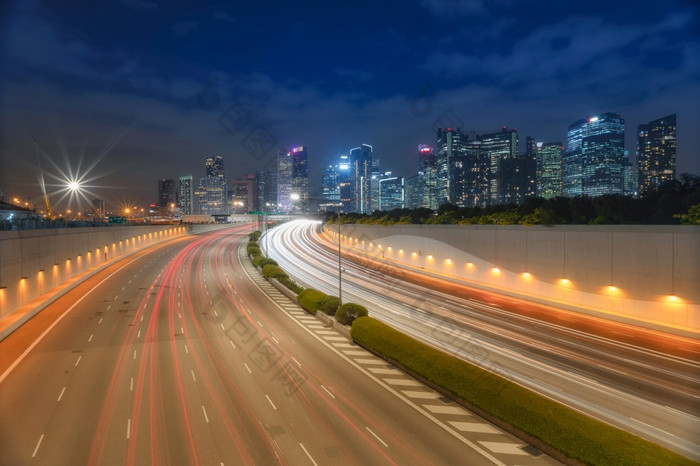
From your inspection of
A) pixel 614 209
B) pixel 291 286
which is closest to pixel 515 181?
pixel 614 209

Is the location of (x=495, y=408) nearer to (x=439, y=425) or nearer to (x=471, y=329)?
(x=439, y=425)

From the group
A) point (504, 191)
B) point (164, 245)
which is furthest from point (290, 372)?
point (504, 191)

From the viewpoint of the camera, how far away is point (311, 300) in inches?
1249

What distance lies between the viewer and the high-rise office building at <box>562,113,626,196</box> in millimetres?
181750

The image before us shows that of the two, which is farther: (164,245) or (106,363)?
(164,245)

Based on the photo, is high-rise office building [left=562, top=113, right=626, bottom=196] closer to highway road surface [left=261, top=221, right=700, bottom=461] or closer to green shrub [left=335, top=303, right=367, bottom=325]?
highway road surface [left=261, top=221, right=700, bottom=461]

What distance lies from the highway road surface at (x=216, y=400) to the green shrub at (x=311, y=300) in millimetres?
1498

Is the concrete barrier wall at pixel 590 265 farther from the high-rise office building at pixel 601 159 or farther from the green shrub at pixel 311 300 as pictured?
the high-rise office building at pixel 601 159

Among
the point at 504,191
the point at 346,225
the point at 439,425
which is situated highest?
the point at 504,191

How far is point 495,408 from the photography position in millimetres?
14289

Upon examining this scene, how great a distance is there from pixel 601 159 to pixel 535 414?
222141 mm

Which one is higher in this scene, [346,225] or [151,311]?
[346,225]

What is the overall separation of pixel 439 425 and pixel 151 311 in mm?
27741

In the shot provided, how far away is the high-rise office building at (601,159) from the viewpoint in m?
182
